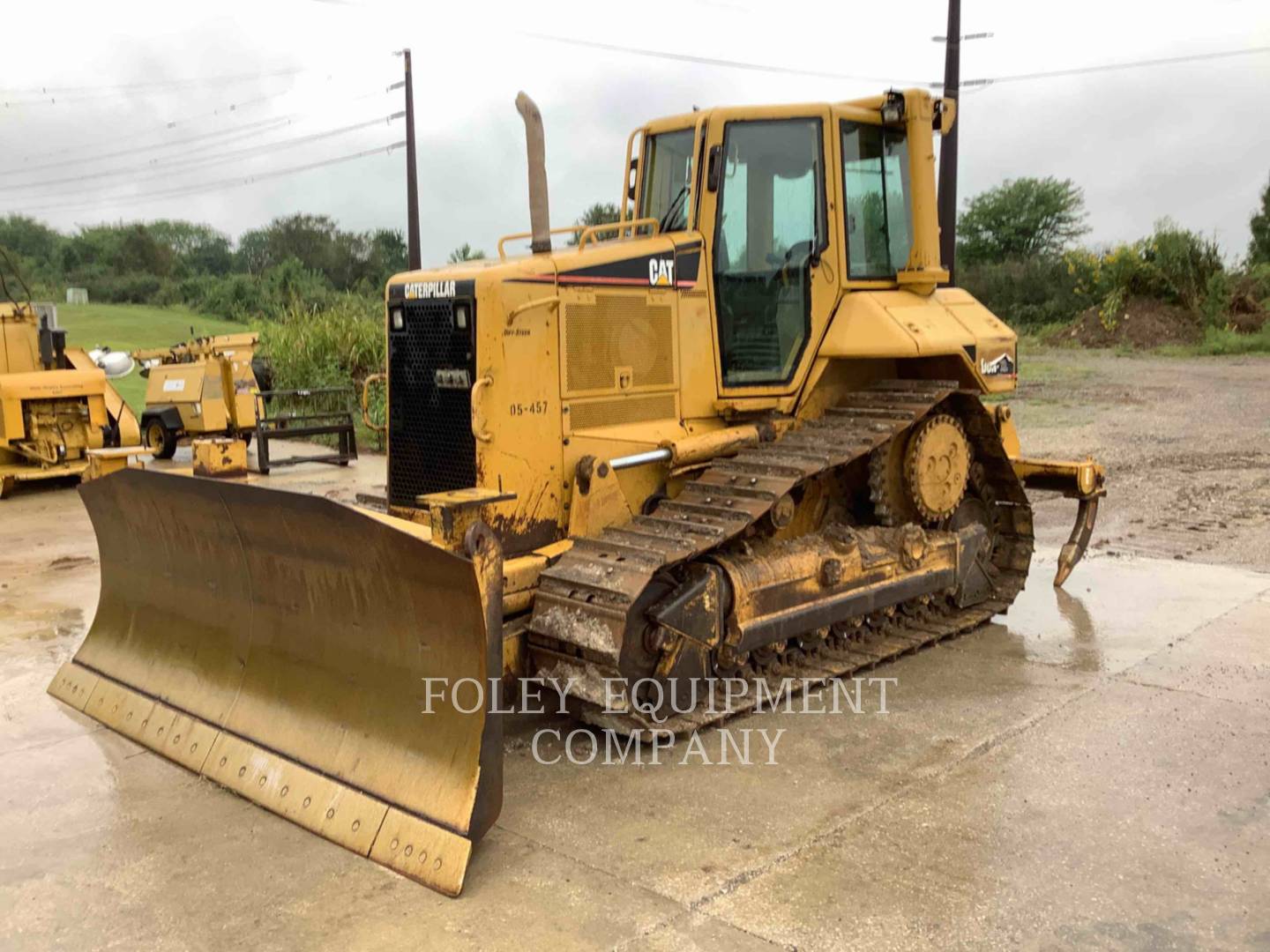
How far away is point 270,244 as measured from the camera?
187ft

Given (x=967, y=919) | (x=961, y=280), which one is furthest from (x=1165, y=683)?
(x=961, y=280)

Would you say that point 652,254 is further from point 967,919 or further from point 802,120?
point 967,919

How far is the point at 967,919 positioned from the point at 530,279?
327cm

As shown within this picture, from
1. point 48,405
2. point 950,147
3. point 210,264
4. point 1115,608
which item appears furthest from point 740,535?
point 210,264

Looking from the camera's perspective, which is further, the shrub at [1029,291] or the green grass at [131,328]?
the shrub at [1029,291]

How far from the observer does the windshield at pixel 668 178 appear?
6230 millimetres

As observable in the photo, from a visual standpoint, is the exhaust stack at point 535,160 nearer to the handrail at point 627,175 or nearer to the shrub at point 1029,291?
the handrail at point 627,175

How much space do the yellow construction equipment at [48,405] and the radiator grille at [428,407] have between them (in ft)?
27.9

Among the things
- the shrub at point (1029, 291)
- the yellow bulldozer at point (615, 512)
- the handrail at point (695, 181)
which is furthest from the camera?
the shrub at point (1029, 291)

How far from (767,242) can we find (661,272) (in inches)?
29.7

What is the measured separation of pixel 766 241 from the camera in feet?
20.2

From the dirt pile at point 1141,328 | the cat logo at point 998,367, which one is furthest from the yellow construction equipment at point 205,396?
the dirt pile at point 1141,328

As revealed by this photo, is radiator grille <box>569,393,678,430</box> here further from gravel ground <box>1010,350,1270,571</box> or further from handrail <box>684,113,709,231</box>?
gravel ground <box>1010,350,1270,571</box>

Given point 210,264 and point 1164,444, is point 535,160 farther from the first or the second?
point 210,264
